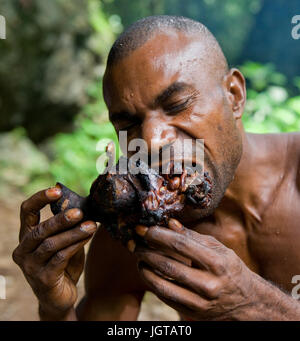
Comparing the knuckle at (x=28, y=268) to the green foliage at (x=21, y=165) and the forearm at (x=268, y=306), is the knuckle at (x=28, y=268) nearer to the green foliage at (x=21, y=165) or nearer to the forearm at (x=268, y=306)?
the forearm at (x=268, y=306)

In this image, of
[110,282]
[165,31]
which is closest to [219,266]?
[165,31]

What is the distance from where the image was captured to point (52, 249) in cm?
149

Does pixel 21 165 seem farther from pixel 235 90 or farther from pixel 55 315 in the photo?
pixel 235 90

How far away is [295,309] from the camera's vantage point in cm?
149

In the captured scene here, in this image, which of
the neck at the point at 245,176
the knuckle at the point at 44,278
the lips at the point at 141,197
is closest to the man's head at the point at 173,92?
the neck at the point at 245,176

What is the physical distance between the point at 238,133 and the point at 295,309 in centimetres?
79

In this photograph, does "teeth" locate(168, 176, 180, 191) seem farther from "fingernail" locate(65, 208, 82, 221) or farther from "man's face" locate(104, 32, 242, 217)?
"fingernail" locate(65, 208, 82, 221)

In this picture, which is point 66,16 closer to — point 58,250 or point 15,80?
point 15,80

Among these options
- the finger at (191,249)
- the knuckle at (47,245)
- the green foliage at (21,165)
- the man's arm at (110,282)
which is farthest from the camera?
the green foliage at (21,165)

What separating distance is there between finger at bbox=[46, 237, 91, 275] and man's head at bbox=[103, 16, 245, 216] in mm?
461

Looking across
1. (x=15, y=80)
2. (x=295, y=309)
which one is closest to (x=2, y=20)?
(x=15, y=80)

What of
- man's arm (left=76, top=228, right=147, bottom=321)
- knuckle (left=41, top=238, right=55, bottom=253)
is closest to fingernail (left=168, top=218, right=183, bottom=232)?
knuckle (left=41, top=238, right=55, bottom=253)

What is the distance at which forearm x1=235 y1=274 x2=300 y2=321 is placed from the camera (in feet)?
4.60

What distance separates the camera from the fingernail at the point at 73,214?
1433mm
